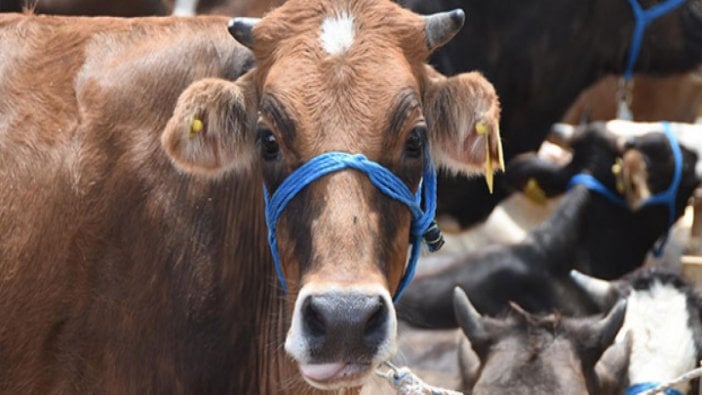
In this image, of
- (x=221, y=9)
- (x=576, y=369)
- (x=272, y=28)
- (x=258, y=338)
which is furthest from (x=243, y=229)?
(x=221, y=9)

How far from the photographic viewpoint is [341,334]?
3.55 metres

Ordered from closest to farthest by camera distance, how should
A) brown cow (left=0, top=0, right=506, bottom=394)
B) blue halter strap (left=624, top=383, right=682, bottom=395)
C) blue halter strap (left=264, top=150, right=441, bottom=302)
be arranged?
blue halter strap (left=264, top=150, right=441, bottom=302) → brown cow (left=0, top=0, right=506, bottom=394) → blue halter strap (left=624, top=383, right=682, bottom=395)

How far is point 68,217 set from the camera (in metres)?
4.38

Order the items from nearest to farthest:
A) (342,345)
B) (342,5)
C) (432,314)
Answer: (342,345)
(342,5)
(432,314)

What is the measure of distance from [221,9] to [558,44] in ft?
5.41

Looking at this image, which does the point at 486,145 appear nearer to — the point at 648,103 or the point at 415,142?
the point at 415,142

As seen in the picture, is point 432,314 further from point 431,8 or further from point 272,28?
point 272,28

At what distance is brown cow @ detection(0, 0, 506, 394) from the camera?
389 cm

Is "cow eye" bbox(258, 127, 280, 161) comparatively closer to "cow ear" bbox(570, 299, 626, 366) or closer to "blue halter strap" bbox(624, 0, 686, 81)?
"cow ear" bbox(570, 299, 626, 366)

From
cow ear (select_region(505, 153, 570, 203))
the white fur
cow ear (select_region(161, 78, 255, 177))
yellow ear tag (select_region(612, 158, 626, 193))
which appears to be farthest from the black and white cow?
cow ear (select_region(161, 78, 255, 177))

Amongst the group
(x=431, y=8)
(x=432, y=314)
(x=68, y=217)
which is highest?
(x=68, y=217)

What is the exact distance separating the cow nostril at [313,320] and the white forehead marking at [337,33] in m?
0.75

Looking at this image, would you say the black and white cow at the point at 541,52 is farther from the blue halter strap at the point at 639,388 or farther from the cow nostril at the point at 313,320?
the cow nostril at the point at 313,320

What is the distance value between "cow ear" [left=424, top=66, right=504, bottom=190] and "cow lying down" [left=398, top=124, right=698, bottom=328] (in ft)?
8.08
